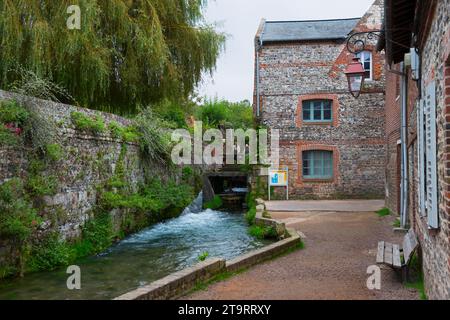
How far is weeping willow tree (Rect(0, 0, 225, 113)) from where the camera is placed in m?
8.95

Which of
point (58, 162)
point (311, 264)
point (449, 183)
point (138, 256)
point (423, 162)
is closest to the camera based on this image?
point (449, 183)

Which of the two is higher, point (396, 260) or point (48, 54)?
point (48, 54)

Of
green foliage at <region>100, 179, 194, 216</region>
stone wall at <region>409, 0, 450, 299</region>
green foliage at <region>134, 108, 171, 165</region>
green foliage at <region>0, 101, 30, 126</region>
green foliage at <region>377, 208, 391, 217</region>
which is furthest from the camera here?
green foliage at <region>377, 208, 391, 217</region>

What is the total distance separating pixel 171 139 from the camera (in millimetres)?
14422

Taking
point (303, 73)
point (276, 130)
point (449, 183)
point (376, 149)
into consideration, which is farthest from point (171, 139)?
point (449, 183)

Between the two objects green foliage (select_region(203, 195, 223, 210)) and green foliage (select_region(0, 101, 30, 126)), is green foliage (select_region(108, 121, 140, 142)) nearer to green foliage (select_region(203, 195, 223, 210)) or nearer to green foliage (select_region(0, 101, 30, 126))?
green foliage (select_region(0, 101, 30, 126))

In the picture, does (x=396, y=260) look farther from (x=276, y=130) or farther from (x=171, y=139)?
(x=276, y=130)

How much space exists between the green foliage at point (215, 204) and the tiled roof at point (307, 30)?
6524mm

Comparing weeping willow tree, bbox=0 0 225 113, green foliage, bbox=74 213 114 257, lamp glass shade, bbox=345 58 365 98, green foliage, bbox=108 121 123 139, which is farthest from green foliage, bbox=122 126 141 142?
lamp glass shade, bbox=345 58 365 98

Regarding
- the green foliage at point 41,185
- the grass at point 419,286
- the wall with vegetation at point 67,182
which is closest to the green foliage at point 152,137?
the wall with vegetation at point 67,182

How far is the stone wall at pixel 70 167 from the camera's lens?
7.25 meters

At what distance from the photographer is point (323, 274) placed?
6945 mm

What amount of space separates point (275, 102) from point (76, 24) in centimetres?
1054

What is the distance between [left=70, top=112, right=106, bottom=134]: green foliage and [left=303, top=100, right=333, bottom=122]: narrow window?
1052cm
